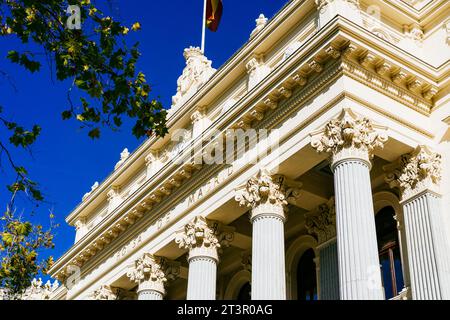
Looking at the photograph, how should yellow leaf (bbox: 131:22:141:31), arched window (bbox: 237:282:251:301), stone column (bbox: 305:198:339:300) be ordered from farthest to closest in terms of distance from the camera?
1. arched window (bbox: 237:282:251:301)
2. stone column (bbox: 305:198:339:300)
3. yellow leaf (bbox: 131:22:141:31)

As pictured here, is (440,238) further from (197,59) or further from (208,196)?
(197,59)

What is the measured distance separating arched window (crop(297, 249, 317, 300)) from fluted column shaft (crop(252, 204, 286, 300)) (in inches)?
158

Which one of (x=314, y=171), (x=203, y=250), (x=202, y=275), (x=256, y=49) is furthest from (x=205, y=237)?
(x=256, y=49)

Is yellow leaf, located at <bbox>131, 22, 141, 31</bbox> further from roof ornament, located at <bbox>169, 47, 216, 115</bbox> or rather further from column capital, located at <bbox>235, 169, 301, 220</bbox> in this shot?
roof ornament, located at <bbox>169, 47, 216, 115</bbox>

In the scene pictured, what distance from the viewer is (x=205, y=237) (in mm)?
22281

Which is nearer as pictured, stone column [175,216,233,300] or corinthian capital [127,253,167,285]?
stone column [175,216,233,300]

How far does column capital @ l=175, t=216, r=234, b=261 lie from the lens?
22203mm

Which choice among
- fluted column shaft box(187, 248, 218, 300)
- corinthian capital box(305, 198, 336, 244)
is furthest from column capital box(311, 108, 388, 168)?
fluted column shaft box(187, 248, 218, 300)

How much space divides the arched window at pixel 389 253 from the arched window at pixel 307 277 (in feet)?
11.1

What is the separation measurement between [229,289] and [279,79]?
401 inches

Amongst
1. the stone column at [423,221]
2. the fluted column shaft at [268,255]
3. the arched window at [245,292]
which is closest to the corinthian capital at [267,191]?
the fluted column shaft at [268,255]

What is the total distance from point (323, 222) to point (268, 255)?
3767 mm
